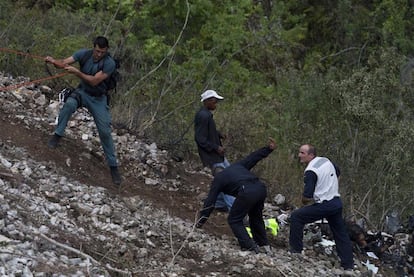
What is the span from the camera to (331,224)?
10172 mm

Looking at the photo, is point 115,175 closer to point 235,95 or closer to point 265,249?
point 265,249

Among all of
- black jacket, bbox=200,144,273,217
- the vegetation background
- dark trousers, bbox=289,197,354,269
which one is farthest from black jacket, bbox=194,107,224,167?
the vegetation background

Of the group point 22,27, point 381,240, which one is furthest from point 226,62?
point 381,240

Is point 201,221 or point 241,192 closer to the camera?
point 241,192

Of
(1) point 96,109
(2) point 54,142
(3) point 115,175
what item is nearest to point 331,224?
(3) point 115,175

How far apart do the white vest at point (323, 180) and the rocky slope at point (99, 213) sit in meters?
0.79

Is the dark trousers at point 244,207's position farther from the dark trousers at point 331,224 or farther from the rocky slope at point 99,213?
the dark trousers at point 331,224

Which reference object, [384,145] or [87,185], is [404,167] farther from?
[87,185]

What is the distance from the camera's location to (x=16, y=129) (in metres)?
11.0

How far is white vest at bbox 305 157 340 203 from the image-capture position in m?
9.81

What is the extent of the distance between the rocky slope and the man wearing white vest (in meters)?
0.25

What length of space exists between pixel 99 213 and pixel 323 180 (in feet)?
8.58

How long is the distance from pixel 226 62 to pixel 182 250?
9.82 metres

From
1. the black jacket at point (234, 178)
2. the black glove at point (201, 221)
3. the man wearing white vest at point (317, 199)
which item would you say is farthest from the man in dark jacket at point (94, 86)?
the man wearing white vest at point (317, 199)
